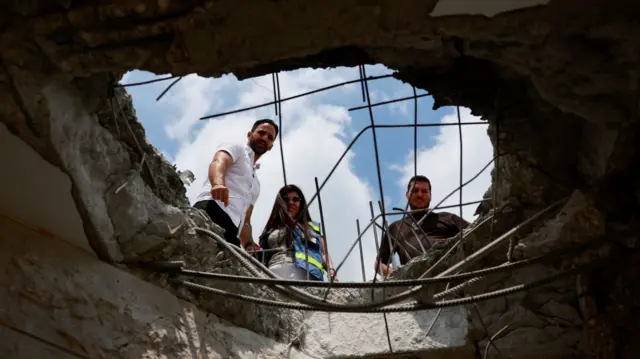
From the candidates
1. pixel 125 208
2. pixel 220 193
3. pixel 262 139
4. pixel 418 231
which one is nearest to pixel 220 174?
pixel 220 193

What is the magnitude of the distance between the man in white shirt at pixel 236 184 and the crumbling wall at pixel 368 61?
295 millimetres

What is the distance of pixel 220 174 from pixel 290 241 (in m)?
0.48

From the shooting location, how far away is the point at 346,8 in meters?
1.37

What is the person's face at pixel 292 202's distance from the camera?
2.93 metres

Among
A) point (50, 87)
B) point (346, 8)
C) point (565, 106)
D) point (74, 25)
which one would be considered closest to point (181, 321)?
point (50, 87)

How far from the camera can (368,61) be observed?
1.64 metres

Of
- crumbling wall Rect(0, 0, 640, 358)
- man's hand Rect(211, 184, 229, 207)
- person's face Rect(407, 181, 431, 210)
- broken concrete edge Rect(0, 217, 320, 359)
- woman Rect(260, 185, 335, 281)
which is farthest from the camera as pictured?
person's face Rect(407, 181, 431, 210)

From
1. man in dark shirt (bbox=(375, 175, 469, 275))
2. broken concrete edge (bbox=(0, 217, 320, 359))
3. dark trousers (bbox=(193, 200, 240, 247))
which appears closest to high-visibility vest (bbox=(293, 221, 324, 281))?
man in dark shirt (bbox=(375, 175, 469, 275))

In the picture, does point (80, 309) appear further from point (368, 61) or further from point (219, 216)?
point (368, 61)

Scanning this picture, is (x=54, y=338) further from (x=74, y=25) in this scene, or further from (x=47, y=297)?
(x=74, y=25)

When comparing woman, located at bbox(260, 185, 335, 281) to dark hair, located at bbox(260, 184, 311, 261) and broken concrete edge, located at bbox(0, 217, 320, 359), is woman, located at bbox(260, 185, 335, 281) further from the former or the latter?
broken concrete edge, located at bbox(0, 217, 320, 359)

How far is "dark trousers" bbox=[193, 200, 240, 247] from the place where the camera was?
2438 mm

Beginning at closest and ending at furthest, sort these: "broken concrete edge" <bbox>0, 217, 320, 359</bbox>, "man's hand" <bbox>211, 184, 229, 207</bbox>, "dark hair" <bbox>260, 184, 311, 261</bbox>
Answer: "broken concrete edge" <bbox>0, 217, 320, 359</bbox> < "man's hand" <bbox>211, 184, 229, 207</bbox> < "dark hair" <bbox>260, 184, 311, 261</bbox>

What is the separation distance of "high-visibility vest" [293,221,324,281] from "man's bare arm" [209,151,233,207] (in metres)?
0.41
